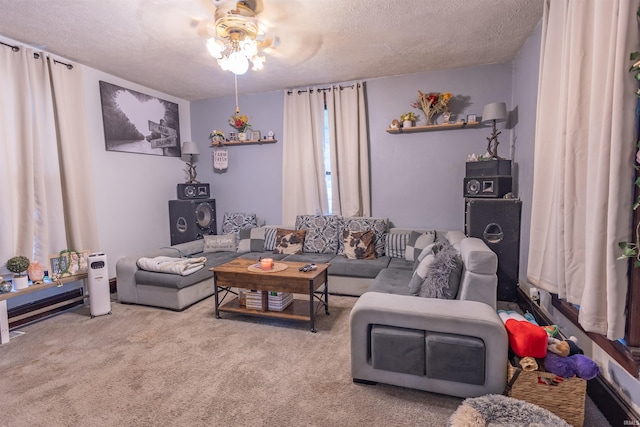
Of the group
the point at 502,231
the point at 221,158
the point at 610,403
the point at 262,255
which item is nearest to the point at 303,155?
the point at 221,158

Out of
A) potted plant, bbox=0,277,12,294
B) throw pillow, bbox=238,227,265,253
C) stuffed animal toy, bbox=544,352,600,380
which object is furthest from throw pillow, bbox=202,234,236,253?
stuffed animal toy, bbox=544,352,600,380

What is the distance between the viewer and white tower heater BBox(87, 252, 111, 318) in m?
3.09

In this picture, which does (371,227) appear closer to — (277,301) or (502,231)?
(502,231)

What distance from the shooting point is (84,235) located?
3490mm

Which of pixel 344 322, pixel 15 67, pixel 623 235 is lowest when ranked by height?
pixel 344 322

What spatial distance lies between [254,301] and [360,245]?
1.41 m

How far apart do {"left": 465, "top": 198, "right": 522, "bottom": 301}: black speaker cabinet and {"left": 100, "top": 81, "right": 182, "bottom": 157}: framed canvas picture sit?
4.12 metres

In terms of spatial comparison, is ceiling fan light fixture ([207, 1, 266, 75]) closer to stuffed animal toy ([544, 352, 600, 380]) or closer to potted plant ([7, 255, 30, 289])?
potted plant ([7, 255, 30, 289])

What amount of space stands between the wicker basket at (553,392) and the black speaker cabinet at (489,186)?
1.98m

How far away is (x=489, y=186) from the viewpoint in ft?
10.5

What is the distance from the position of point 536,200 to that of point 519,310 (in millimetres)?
1323

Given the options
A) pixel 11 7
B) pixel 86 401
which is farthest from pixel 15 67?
pixel 86 401

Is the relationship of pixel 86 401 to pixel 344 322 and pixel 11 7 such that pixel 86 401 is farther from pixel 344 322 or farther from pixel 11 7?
pixel 11 7

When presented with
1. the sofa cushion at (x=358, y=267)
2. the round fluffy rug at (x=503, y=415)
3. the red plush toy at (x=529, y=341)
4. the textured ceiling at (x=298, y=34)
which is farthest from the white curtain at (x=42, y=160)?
the red plush toy at (x=529, y=341)
